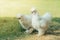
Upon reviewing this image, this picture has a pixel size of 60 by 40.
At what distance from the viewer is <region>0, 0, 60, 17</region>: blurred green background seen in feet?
3.96

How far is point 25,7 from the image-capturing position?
121 cm

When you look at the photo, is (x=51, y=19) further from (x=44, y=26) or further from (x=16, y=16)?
(x=16, y=16)

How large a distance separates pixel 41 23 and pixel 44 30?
0.06 metres

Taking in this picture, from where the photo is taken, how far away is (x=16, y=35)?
44.1 inches

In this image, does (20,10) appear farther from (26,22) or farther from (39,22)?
(39,22)

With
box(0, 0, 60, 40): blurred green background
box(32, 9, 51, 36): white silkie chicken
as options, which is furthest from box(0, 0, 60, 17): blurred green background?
box(32, 9, 51, 36): white silkie chicken

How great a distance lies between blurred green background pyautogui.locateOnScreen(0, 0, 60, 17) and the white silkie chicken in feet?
0.46

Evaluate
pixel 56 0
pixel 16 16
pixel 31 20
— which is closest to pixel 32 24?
pixel 31 20

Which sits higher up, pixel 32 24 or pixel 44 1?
pixel 44 1

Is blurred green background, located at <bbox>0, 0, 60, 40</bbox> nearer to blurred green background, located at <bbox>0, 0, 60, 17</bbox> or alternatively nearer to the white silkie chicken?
blurred green background, located at <bbox>0, 0, 60, 17</bbox>

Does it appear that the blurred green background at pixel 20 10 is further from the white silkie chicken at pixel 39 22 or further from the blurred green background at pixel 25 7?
the white silkie chicken at pixel 39 22

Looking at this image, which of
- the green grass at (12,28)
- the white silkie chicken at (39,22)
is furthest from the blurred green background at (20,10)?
the white silkie chicken at (39,22)

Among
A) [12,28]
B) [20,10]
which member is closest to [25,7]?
[20,10]

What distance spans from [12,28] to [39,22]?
219 millimetres
